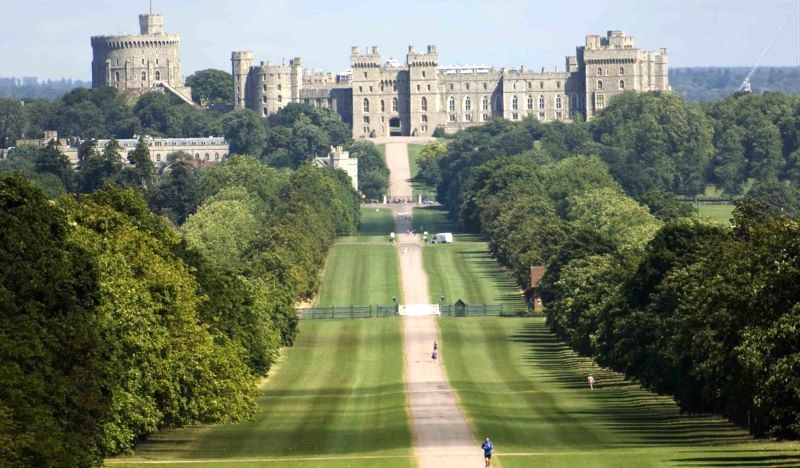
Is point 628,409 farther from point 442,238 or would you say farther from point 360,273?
point 442,238

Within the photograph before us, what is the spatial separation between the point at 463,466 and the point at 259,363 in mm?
30716

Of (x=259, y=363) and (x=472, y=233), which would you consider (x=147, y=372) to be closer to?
(x=259, y=363)

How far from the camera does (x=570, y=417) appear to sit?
76000 mm

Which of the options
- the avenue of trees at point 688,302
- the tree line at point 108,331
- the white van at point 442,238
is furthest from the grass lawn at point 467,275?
the tree line at point 108,331

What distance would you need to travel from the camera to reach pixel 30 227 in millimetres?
63062

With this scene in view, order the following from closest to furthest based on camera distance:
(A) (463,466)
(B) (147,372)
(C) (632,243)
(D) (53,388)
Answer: (D) (53,388) < (A) (463,466) < (B) (147,372) < (C) (632,243)

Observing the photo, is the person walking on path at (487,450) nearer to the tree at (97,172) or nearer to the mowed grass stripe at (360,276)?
the mowed grass stripe at (360,276)

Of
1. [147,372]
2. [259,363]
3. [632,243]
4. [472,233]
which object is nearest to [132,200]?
[259,363]

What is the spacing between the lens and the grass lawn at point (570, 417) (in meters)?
61.3

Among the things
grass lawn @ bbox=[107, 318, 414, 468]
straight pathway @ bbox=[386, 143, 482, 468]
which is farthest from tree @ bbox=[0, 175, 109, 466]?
straight pathway @ bbox=[386, 143, 482, 468]

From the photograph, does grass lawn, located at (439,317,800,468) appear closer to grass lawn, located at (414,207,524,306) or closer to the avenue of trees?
Result: the avenue of trees

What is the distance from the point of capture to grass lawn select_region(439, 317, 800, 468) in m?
61.3

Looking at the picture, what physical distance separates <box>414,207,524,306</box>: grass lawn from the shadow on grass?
2868 cm

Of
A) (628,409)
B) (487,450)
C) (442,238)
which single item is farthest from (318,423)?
(442,238)
